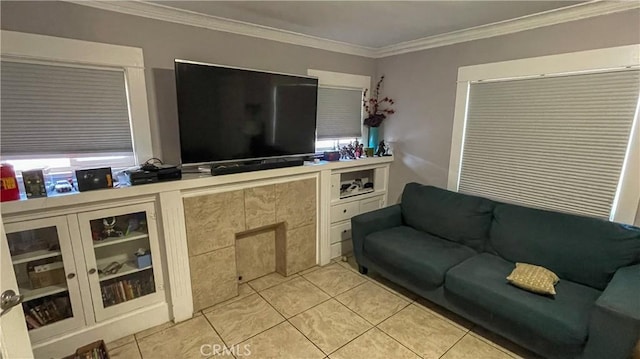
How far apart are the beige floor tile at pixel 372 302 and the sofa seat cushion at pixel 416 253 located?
26cm

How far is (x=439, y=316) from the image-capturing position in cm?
236

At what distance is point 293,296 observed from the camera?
262 centimetres

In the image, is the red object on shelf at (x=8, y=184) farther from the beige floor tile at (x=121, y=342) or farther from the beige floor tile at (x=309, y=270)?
the beige floor tile at (x=309, y=270)

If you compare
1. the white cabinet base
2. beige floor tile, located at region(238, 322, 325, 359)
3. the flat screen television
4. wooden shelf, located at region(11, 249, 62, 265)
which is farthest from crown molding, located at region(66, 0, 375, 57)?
beige floor tile, located at region(238, 322, 325, 359)

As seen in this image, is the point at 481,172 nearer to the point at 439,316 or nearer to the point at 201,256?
the point at 439,316

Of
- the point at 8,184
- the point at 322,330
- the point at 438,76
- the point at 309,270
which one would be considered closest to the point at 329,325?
the point at 322,330

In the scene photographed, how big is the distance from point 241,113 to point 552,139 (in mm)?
2566

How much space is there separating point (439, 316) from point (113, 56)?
313cm

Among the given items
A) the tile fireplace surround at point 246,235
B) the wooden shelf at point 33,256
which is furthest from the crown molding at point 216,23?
the wooden shelf at point 33,256

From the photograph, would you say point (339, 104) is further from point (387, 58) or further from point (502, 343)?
point (502, 343)

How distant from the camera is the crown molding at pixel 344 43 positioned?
2.04 m

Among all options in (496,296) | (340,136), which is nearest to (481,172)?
(496,296)

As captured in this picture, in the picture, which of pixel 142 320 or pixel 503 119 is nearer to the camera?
pixel 142 320

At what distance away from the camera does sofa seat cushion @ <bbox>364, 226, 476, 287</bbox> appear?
2.30m
